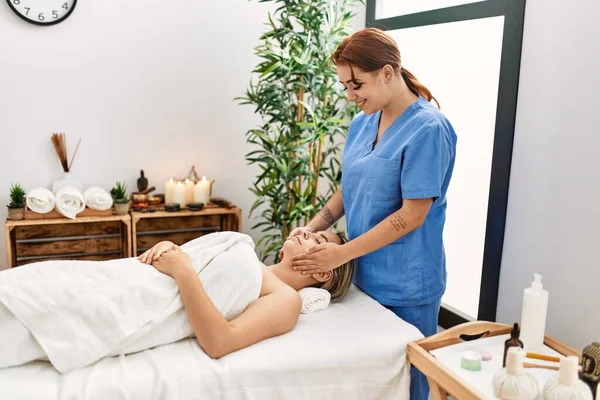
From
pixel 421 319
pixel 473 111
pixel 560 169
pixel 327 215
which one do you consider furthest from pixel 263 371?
pixel 473 111

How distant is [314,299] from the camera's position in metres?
1.67

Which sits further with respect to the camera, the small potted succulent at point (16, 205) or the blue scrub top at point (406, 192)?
the small potted succulent at point (16, 205)

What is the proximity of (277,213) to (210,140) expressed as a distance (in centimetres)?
67

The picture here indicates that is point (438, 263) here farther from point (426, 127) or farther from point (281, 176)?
point (281, 176)

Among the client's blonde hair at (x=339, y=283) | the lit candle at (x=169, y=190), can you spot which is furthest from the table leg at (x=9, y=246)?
the client's blonde hair at (x=339, y=283)

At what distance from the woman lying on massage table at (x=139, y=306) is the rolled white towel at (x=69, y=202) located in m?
1.06

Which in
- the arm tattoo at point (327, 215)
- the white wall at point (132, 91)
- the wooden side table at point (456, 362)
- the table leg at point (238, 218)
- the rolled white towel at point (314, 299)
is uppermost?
the white wall at point (132, 91)

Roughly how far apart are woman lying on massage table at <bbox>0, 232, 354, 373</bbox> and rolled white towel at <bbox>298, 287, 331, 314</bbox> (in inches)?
4.5

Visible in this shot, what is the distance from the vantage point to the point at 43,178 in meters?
2.74

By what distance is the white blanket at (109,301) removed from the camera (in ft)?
4.26

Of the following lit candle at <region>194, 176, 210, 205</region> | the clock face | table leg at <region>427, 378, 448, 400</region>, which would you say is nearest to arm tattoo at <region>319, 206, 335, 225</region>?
table leg at <region>427, 378, 448, 400</region>

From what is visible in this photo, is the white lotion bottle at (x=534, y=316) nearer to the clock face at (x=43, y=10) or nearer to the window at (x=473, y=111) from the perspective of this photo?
the window at (x=473, y=111)

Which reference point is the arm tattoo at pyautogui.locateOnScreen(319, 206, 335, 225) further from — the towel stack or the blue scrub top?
the towel stack

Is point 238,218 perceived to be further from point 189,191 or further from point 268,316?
point 268,316
